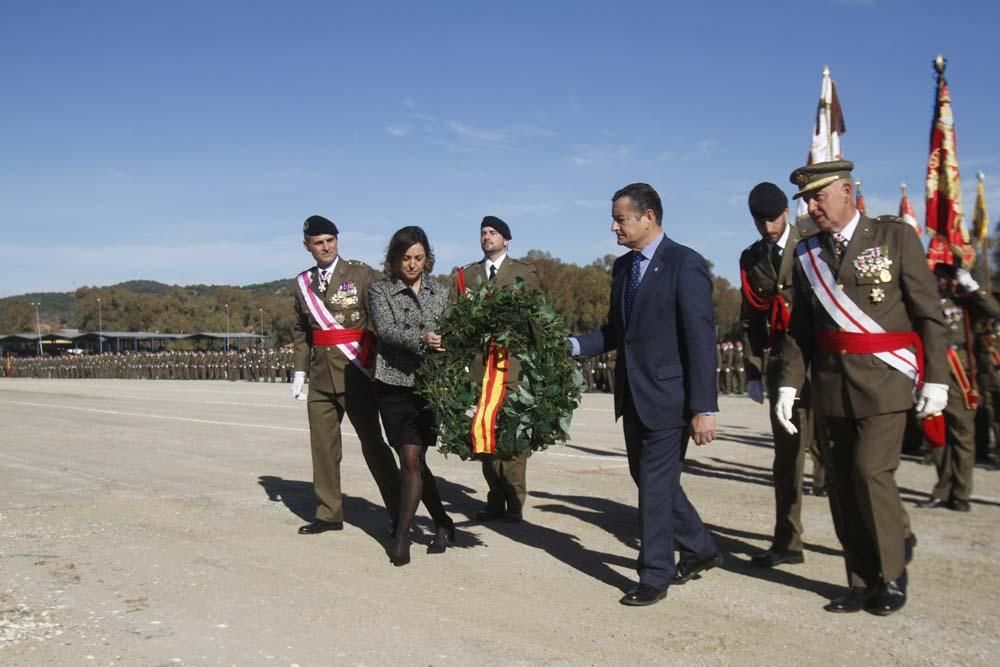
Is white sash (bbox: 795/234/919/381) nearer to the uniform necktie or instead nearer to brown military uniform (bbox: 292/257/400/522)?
the uniform necktie

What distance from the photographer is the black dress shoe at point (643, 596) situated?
217 inches

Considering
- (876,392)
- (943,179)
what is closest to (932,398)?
(876,392)

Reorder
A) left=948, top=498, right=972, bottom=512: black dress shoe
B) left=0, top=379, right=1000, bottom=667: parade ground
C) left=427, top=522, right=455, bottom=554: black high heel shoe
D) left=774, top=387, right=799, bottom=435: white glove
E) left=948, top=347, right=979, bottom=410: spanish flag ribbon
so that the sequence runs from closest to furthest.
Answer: left=0, top=379, right=1000, bottom=667: parade ground < left=774, top=387, right=799, bottom=435: white glove < left=427, top=522, right=455, bottom=554: black high heel shoe < left=948, top=498, right=972, bottom=512: black dress shoe < left=948, top=347, right=979, bottom=410: spanish flag ribbon

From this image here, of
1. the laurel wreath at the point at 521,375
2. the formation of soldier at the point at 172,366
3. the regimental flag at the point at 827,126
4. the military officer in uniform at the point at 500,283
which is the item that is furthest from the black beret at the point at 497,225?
the formation of soldier at the point at 172,366

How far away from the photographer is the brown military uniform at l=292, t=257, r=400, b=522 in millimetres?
7641

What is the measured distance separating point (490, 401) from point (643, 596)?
151 cm

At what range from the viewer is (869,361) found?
526cm

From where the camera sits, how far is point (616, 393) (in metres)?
5.96

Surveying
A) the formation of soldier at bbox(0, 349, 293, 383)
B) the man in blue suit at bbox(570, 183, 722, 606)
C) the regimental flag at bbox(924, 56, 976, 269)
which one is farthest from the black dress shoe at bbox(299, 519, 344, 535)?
the formation of soldier at bbox(0, 349, 293, 383)

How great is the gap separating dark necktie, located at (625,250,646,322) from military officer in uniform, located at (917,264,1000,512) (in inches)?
133

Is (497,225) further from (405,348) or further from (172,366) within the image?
(172,366)

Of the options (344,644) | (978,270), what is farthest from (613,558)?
(978,270)

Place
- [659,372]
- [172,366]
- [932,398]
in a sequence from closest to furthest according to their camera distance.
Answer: [932,398], [659,372], [172,366]

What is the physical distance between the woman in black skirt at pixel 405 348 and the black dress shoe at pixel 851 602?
257 cm
